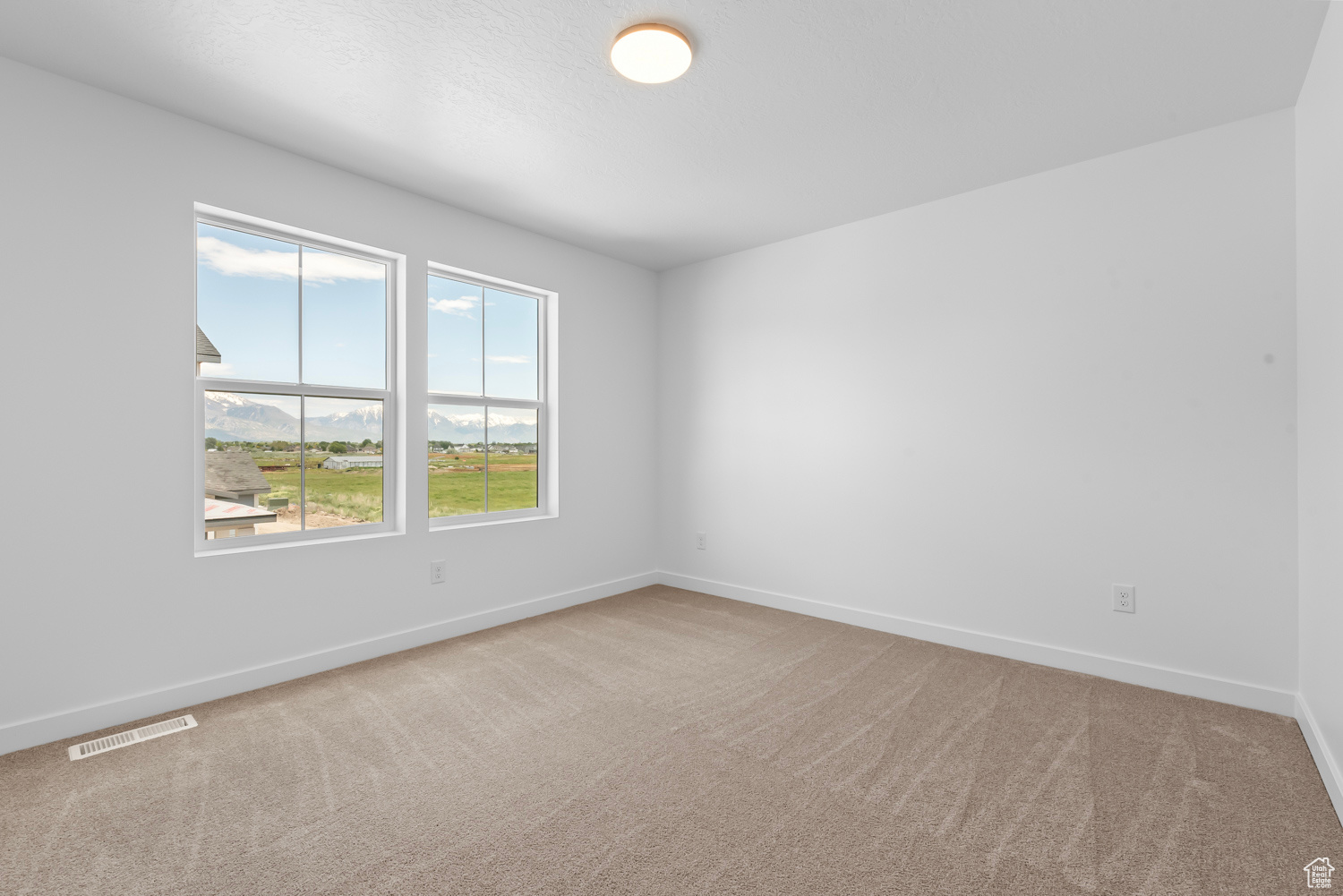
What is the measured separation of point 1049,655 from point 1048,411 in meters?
1.29

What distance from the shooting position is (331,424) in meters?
3.17

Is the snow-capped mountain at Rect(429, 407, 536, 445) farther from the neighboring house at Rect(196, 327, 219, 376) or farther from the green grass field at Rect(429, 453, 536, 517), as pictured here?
the neighboring house at Rect(196, 327, 219, 376)

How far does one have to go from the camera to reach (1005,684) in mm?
2828

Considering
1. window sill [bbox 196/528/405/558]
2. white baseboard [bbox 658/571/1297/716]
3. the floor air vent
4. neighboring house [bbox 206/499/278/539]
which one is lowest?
the floor air vent

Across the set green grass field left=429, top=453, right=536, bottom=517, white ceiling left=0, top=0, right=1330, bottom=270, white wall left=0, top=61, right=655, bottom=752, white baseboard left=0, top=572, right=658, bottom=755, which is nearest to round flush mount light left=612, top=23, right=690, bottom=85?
white ceiling left=0, top=0, right=1330, bottom=270

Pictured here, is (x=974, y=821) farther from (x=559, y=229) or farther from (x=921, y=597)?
(x=559, y=229)

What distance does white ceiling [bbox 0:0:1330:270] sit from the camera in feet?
6.50

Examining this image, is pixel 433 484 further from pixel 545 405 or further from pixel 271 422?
pixel 545 405

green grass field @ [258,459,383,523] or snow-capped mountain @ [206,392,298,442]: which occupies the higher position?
snow-capped mountain @ [206,392,298,442]

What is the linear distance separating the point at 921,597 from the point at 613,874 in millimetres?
2598

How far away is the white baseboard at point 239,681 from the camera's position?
7.35ft

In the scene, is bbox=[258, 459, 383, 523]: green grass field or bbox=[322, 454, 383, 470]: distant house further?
bbox=[322, 454, 383, 470]: distant house

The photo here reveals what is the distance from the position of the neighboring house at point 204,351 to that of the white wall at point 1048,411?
312 centimetres

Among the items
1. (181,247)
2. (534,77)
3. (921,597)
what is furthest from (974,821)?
(181,247)
